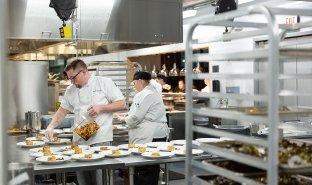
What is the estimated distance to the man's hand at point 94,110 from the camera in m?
4.70

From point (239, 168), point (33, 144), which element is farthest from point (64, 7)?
point (239, 168)

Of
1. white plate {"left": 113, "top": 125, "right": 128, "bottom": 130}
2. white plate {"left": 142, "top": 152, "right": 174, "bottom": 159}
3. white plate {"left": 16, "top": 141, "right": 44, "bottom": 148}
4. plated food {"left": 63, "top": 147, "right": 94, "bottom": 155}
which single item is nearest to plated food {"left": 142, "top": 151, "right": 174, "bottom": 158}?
white plate {"left": 142, "top": 152, "right": 174, "bottom": 159}

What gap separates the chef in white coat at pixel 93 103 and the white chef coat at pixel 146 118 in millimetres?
475

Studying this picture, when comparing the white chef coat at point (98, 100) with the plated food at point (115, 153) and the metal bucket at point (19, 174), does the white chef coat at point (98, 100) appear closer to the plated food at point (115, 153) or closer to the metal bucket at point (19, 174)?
the plated food at point (115, 153)

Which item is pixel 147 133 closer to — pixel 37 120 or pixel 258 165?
pixel 37 120

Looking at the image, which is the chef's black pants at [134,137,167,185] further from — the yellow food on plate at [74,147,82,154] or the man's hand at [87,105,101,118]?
the yellow food on plate at [74,147,82,154]

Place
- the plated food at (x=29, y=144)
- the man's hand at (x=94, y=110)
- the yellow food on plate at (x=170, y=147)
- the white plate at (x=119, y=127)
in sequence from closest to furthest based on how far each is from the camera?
the yellow food on plate at (x=170, y=147)
the plated food at (x=29, y=144)
the man's hand at (x=94, y=110)
the white plate at (x=119, y=127)

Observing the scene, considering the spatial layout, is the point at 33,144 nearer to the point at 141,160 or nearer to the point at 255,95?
the point at 141,160

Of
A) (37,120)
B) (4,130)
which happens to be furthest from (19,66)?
(4,130)

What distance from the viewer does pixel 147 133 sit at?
17.7 feet

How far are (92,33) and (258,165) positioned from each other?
149 inches

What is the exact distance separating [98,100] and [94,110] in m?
0.20

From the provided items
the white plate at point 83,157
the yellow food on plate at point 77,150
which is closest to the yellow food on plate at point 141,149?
the white plate at point 83,157

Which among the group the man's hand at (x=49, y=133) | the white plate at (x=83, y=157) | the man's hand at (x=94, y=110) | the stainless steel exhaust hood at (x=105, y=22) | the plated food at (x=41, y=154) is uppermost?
the stainless steel exhaust hood at (x=105, y=22)
